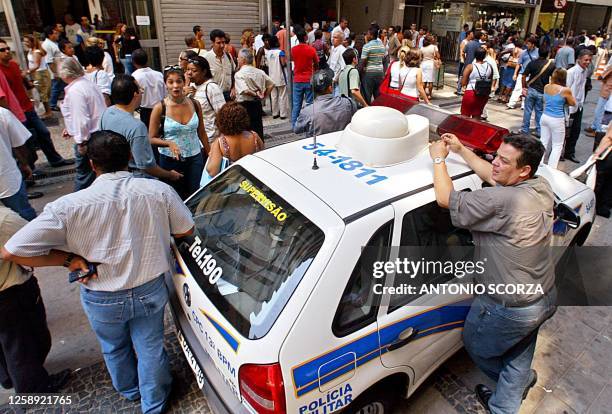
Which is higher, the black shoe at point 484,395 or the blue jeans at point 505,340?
the blue jeans at point 505,340

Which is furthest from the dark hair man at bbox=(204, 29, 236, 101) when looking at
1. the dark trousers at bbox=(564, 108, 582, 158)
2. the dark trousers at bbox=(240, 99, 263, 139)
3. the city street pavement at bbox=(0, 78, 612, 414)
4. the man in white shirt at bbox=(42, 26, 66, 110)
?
the dark trousers at bbox=(564, 108, 582, 158)

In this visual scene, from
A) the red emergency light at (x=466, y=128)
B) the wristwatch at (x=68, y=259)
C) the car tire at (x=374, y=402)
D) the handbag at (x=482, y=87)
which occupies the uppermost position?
the red emergency light at (x=466, y=128)

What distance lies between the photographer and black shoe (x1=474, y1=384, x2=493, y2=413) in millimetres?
2672

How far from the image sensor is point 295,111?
8062mm

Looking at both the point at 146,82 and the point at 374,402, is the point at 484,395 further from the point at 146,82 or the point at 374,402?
the point at 146,82

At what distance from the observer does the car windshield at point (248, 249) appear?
6.27 ft

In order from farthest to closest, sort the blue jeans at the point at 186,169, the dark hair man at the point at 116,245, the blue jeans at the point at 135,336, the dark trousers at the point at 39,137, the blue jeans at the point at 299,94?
the blue jeans at the point at 299,94
the dark trousers at the point at 39,137
the blue jeans at the point at 186,169
the blue jeans at the point at 135,336
the dark hair man at the point at 116,245

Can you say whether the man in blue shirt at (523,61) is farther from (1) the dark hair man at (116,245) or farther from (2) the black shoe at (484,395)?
(1) the dark hair man at (116,245)

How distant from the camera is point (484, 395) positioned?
2.69 meters

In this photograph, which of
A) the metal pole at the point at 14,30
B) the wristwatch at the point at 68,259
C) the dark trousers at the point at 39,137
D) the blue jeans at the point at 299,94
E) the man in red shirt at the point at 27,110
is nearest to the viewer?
the wristwatch at the point at 68,259

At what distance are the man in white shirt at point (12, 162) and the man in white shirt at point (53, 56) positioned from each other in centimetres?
597

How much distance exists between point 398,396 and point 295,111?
6.48m

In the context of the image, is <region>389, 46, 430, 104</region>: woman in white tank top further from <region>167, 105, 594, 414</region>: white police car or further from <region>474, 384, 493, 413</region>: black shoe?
<region>474, 384, 493, 413</region>: black shoe

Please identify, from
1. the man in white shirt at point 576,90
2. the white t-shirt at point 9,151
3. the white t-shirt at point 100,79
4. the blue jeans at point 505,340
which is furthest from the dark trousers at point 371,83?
the blue jeans at point 505,340
